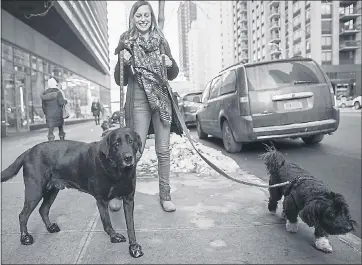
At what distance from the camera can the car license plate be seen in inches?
235

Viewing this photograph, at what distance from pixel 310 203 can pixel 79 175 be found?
1.74 metres

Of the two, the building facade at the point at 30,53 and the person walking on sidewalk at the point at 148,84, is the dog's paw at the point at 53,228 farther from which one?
the building facade at the point at 30,53

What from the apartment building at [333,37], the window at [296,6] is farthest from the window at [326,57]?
the window at [296,6]

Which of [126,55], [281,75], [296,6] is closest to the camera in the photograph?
[126,55]

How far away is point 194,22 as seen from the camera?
9.20m

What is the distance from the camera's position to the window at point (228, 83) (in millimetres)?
6758

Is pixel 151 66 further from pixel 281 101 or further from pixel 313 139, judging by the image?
pixel 313 139

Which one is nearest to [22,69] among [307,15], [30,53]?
[30,53]

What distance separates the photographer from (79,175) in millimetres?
2455

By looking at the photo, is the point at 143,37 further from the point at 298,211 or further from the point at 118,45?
the point at 298,211

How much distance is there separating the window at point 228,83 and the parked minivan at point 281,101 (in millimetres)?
21

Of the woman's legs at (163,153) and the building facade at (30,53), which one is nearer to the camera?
the woman's legs at (163,153)

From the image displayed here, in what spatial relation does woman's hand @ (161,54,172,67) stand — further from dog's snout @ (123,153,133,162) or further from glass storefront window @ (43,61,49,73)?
glass storefront window @ (43,61,49,73)

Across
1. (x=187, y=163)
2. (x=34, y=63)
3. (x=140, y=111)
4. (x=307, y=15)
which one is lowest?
(x=187, y=163)
